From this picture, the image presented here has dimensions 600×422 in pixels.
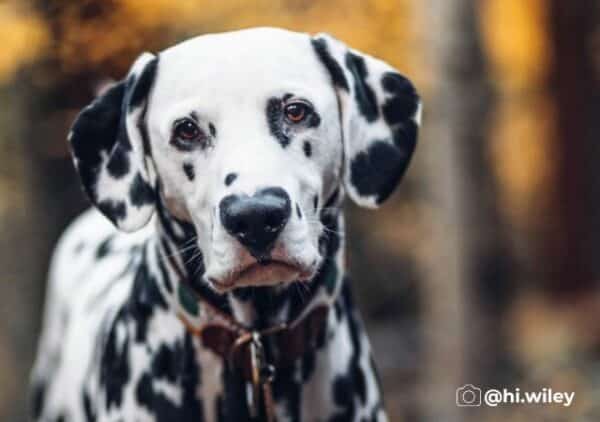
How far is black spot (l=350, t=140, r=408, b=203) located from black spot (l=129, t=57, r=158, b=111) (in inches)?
20.3

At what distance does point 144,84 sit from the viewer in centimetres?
275

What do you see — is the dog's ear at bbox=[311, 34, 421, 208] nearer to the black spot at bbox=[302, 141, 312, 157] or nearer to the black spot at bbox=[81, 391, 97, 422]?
the black spot at bbox=[302, 141, 312, 157]

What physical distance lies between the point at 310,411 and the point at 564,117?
6938 millimetres

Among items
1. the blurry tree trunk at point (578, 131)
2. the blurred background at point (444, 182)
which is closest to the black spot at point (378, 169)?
the blurred background at point (444, 182)

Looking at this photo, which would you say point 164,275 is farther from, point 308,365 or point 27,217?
point 27,217

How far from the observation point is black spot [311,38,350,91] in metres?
2.77

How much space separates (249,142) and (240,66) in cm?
17

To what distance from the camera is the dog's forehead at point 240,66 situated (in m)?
2.57

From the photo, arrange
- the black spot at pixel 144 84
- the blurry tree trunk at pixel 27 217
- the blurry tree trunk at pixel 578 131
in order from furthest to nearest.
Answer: the blurry tree trunk at pixel 578 131 → the blurry tree trunk at pixel 27 217 → the black spot at pixel 144 84

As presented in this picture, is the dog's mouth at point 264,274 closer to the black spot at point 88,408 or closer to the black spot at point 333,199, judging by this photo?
the black spot at point 333,199

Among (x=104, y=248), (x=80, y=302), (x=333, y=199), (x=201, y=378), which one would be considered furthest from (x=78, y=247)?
(x=333, y=199)

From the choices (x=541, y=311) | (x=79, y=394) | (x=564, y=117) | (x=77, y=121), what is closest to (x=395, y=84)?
(x=77, y=121)

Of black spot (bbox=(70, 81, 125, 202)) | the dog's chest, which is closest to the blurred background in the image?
black spot (bbox=(70, 81, 125, 202))

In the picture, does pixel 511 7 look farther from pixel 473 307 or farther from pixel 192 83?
pixel 192 83
